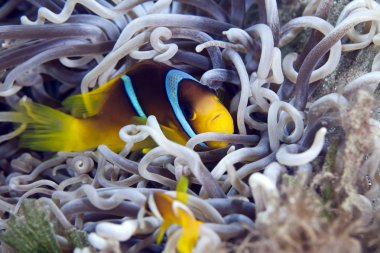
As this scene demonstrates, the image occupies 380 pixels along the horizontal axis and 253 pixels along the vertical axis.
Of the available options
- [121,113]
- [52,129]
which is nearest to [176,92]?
[121,113]

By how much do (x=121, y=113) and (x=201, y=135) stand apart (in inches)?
10.8

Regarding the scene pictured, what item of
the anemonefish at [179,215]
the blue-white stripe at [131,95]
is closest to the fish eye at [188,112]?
the blue-white stripe at [131,95]

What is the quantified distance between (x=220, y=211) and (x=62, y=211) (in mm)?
362

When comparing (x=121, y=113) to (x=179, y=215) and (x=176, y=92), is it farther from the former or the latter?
(x=179, y=215)

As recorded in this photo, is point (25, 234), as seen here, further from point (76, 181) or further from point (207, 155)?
point (207, 155)

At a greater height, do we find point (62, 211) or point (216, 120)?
point (216, 120)

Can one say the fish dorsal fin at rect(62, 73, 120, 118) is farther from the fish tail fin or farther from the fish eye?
the fish eye

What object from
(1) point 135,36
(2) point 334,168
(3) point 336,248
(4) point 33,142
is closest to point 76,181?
(4) point 33,142

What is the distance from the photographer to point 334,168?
88 cm

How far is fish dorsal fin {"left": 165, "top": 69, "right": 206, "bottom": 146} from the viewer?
1133 millimetres

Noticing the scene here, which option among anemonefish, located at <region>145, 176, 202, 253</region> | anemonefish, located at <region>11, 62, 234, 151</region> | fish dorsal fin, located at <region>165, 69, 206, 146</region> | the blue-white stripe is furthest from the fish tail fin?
anemonefish, located at <region>145, 176, 202, 253</region>

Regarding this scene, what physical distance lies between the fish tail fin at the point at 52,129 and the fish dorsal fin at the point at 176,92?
0.91 feet

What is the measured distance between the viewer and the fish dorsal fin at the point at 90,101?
4.04ft

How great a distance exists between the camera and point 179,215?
30.9 inches
